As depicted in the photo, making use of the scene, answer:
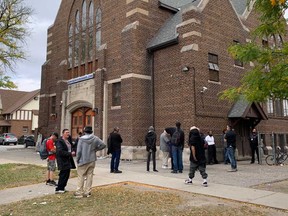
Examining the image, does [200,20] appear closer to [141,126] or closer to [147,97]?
[147,97]

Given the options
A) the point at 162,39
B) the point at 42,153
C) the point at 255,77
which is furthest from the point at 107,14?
the point at 255,77

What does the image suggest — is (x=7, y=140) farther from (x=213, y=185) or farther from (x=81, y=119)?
(x=213, y=185)

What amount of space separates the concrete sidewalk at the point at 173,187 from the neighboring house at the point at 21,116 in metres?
48.7

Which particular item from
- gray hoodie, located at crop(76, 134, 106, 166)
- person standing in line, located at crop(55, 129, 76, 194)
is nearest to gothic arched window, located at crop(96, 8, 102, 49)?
person standing in line, located at crop(55, 129, 76, 194)

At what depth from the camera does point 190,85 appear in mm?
16547

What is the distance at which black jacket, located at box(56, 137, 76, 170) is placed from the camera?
816 centimetres

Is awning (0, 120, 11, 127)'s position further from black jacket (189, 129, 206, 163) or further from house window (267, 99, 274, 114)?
black jacket (189, 129, 206, 163)

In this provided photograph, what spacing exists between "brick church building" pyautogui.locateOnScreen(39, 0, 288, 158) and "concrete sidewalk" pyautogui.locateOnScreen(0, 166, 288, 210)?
6.37 metres

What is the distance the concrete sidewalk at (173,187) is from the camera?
746 centimetres

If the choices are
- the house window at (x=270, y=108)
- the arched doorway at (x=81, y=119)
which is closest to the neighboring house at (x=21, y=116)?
the arched doorway at (x=81, y=119)

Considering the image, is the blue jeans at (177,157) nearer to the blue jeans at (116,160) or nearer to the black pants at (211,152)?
the blue jeans at (116,160)

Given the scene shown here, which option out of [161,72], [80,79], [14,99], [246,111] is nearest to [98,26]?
[80,79]

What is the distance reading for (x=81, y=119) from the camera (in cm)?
2292

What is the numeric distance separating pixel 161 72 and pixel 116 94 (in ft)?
11.5
